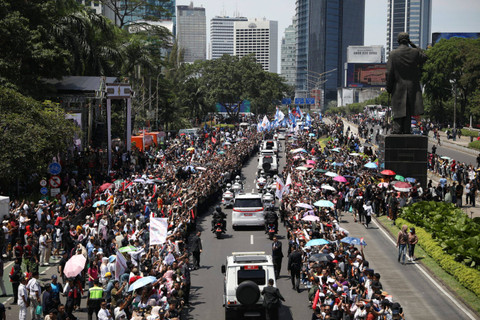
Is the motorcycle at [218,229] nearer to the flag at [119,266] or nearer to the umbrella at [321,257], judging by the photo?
the umbrella at [321,257]

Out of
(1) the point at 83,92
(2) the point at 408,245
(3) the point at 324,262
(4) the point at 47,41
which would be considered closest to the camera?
(3) the point at 324,262

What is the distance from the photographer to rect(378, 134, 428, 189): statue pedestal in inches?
1284

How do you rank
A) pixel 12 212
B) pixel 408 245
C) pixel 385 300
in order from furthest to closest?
pixel 12 212
pixel 408 245
pixel 385 300

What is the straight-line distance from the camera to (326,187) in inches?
1281

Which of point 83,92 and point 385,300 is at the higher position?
point 83,92

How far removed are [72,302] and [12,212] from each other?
405 inches

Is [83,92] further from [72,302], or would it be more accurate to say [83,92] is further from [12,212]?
[72,302]

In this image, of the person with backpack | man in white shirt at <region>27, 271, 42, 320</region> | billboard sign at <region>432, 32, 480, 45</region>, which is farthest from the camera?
billboard sign at <region>432, 32, 480, 45</region>

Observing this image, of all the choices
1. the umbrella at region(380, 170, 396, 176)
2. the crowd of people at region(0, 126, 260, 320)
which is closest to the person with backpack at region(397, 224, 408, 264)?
the crowd of people at region(0, 126, 260, 320)

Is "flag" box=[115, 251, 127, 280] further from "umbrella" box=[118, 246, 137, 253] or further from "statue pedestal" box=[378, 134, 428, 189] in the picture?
"statue pedestal" box=[378, 134, 428, 189]

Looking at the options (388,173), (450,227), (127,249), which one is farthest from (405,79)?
(127,249)

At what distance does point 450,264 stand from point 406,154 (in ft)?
39.8

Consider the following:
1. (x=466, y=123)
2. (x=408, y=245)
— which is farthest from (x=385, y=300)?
(x=466, y=123)

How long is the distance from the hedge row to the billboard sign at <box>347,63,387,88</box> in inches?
6828
